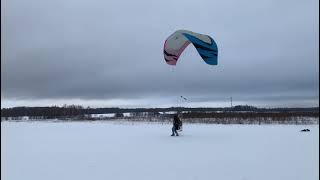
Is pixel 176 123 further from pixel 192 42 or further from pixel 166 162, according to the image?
pixel 166 162

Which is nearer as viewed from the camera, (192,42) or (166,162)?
(166,162)

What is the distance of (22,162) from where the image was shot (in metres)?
9.46

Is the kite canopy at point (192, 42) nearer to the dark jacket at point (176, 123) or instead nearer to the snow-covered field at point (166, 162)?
the dark jacket at point (176, 123)

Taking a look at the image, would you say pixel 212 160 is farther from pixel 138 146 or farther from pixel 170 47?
pixel 170 47

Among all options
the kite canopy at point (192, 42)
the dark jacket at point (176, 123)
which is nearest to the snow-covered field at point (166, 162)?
the kite canopy at point (192, 42)

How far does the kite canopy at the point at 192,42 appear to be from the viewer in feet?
46.7

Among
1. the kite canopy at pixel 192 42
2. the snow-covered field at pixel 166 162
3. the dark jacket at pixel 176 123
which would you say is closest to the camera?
the snow-covered field at pixel 166 162

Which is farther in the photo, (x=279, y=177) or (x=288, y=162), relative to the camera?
(x=288, y=162)

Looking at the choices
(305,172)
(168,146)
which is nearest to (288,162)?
(305,172)

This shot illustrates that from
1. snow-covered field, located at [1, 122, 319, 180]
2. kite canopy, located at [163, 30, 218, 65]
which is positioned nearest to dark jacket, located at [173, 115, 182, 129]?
kite canopy, located at [163, 30, 218, 65]

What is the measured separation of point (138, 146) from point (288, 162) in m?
4.92

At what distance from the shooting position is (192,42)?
47.0 feet

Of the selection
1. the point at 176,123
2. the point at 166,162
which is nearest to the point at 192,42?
the point at 176,123

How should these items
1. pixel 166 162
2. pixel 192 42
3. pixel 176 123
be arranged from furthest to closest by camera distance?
pixel 176 123, pixel 192 42, pixel 166 162
